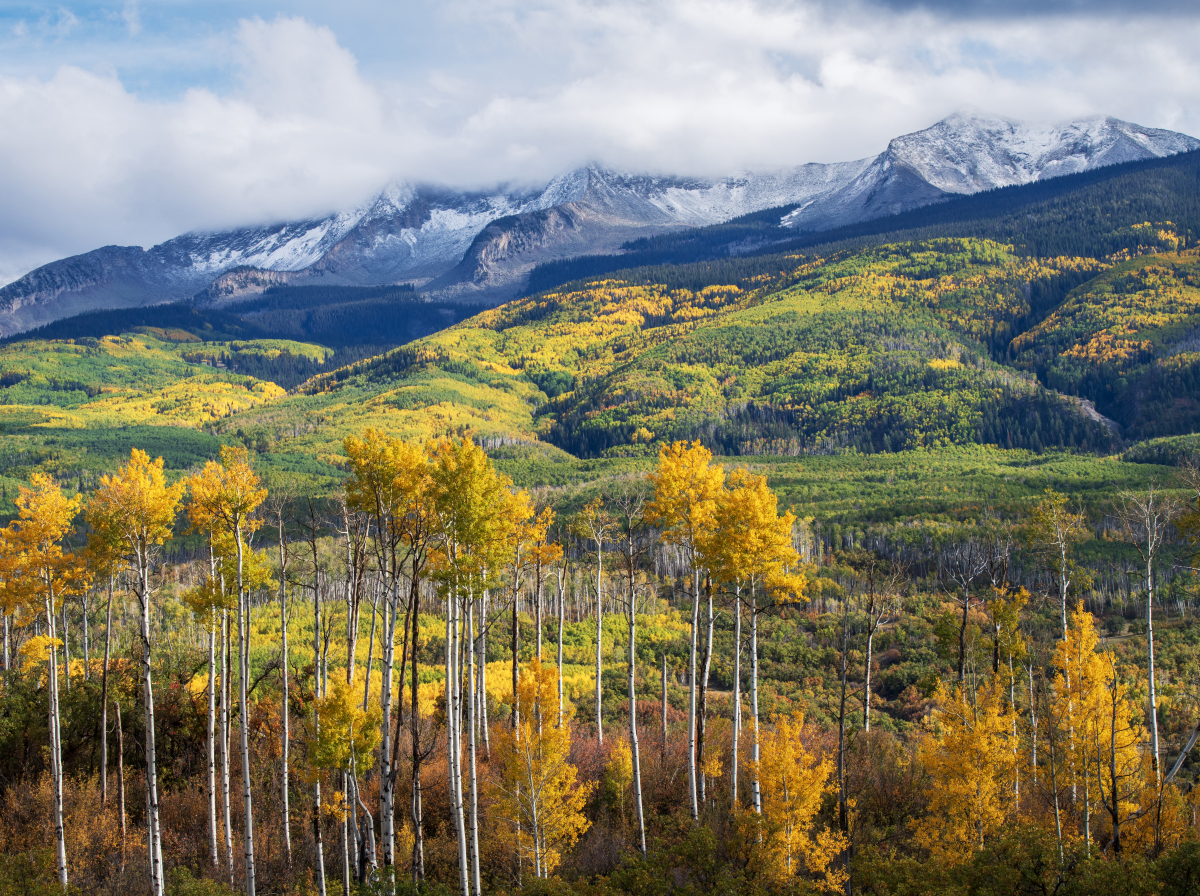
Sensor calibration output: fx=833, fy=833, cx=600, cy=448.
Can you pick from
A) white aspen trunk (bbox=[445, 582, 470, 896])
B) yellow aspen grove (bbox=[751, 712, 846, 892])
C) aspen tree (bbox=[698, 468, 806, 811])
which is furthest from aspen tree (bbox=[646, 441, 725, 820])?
white aspen trunk (bbox=[445, 582, 470, 896])

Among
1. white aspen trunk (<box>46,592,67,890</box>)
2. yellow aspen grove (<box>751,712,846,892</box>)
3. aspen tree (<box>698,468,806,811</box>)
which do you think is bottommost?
yellow aspen grove (<box>751,712,846,892</box>)

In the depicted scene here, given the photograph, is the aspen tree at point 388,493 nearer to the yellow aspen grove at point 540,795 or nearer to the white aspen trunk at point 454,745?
the white aspen trunk at point 454,745

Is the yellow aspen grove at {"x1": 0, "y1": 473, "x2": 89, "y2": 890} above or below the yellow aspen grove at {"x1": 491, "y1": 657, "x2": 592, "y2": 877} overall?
above

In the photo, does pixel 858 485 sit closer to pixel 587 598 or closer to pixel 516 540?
pixel 587 598

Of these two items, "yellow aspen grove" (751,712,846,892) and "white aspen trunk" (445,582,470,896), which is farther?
"yellow aspen grove" (751,712,846,892)

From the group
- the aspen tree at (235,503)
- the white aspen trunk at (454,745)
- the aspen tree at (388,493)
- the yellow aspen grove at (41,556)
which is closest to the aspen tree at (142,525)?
the aspen tree at (235,503)

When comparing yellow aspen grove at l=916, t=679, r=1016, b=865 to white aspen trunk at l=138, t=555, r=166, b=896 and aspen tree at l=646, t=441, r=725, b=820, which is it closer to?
aspen tree at l=646, t=441, r=725, b=820

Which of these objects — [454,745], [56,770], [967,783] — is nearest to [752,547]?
[967,783]

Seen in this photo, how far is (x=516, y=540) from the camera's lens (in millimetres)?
31188

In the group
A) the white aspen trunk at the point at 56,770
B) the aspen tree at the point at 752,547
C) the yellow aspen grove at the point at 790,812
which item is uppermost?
the aspen tree at the point at 752,547

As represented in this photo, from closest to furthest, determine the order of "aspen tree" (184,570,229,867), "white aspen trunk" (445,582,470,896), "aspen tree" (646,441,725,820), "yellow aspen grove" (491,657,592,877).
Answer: "white aspen trunk" (445,582,470,896), "aspen tree" (184,570,229,867), "yellow aspen grove" (491,657,592,877), "aspen tree" (646,441,725,820)

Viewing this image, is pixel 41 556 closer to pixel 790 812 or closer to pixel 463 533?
pixel 463 533

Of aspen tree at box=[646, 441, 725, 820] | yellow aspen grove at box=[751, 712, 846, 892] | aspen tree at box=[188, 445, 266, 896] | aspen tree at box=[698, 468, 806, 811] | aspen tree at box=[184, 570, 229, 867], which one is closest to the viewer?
aspen tree at box=[188, 445, 266, 896]

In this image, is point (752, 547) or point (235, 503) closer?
point (235, 503)
